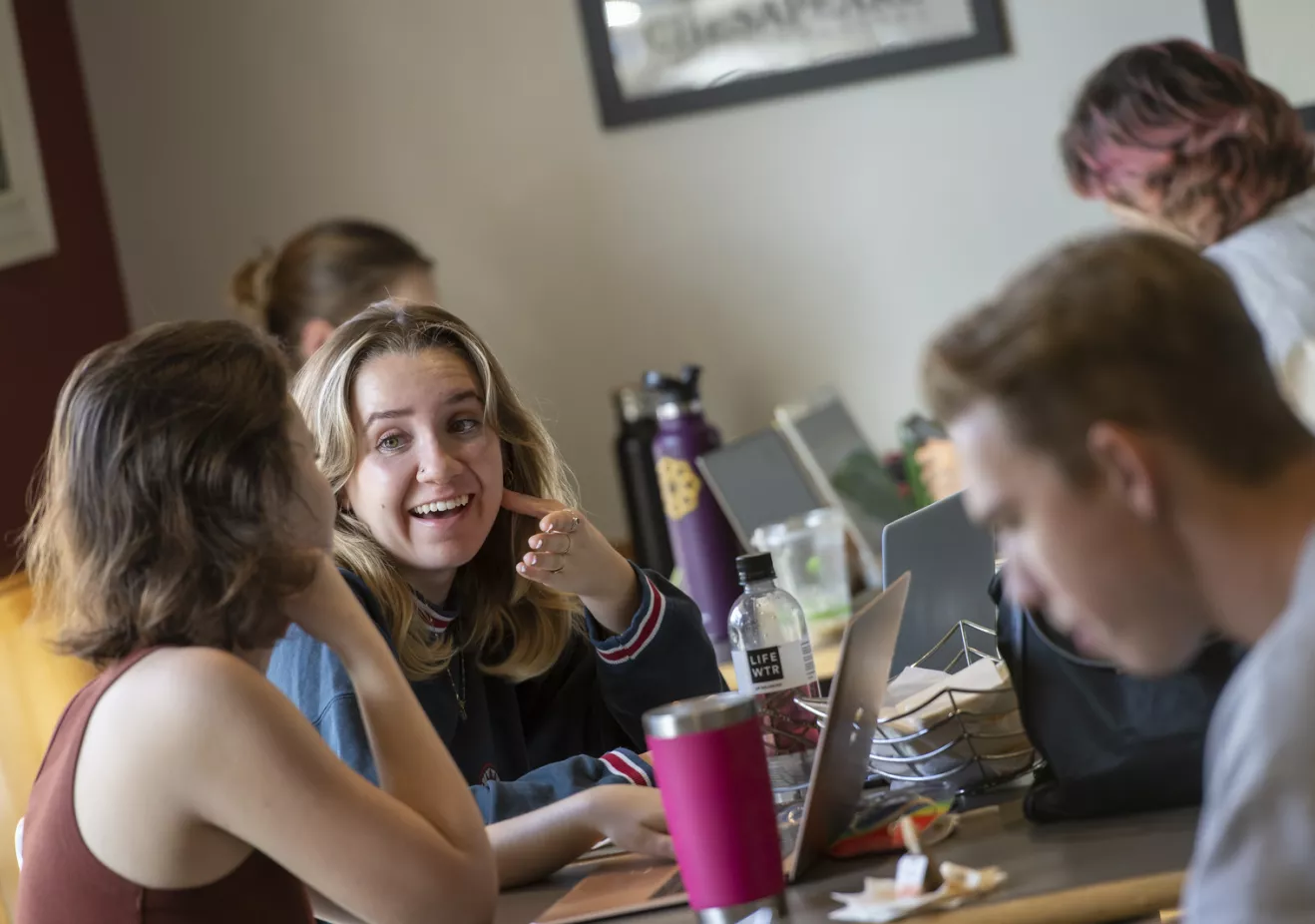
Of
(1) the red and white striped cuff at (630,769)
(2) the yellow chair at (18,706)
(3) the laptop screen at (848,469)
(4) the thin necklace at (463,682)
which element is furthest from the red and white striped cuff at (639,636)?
(3) the laptop screen at (848,469)

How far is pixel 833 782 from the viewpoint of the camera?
3.40ft

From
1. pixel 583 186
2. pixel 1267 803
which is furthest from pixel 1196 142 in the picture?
pixel 583 186

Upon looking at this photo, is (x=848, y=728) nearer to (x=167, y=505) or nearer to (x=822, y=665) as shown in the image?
(x=167, y=505)

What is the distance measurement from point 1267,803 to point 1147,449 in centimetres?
17

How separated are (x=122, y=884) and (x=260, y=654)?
187 mm

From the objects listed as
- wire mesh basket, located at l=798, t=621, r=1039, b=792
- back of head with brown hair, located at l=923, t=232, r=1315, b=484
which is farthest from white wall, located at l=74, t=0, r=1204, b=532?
back of head with brown hair, located at l=923, t=232, r=1315, b=484

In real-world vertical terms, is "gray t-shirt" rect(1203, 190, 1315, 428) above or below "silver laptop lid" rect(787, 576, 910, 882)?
above

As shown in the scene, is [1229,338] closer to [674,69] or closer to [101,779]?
[101,779]

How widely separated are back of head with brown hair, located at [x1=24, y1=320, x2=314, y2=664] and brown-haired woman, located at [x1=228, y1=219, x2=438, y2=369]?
145 centimetres

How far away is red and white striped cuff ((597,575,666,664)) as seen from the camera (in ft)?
5.09

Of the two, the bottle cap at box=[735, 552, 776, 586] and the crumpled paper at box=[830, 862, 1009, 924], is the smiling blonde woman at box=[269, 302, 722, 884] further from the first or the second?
the crumpled paper at box=[830, 862, 1009, 924]

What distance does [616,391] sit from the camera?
2676mm

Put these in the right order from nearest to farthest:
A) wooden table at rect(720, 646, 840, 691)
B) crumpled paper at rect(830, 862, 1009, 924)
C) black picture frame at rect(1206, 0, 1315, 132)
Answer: crumpled paper at rect(830, 862, 1009, 924), wooden table at rect(720, 646, 840, 691), black picture frame at rect(1206, 0, 1315, 132)

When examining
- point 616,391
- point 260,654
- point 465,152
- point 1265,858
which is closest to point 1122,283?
point 1265,858
